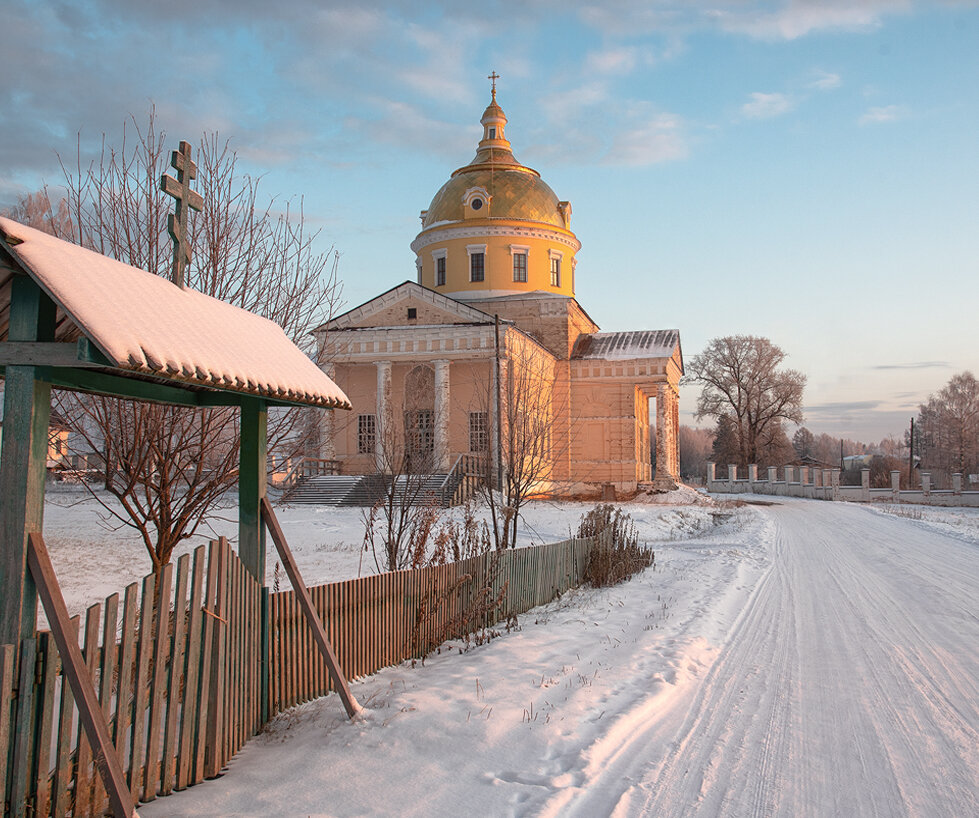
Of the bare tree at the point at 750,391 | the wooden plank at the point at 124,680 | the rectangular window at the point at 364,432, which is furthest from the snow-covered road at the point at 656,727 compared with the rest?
the bare tree at the point at 750,391

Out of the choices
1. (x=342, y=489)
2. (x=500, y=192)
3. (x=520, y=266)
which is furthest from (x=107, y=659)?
(x=500, y=192)

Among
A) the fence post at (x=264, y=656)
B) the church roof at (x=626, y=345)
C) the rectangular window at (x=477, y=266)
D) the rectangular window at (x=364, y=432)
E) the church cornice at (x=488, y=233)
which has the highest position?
the church cornice at (x=488, y=233)

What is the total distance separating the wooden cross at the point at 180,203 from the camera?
17.5 ft

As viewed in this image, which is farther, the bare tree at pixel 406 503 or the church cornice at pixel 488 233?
the church cornice at pixel 488 233

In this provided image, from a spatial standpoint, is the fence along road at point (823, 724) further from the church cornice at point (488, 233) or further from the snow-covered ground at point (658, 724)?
the church cornice at point (488, 233)

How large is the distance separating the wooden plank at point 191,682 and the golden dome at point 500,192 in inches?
1326

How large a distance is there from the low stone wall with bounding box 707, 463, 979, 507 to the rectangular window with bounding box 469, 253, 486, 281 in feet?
91.5

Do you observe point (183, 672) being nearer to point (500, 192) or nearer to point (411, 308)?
point (411, 308)

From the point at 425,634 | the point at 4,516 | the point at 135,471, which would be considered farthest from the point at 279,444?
the point at 4,516

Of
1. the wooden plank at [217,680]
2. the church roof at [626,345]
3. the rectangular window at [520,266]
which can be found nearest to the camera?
the wooden plank at [217,680]

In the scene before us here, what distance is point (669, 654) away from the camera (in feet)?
25.9

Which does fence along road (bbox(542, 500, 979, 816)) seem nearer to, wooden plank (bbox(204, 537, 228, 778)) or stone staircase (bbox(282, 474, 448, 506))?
wooden plank (bbox(204, 537, 228, 778))

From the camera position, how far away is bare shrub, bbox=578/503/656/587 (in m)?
13.0

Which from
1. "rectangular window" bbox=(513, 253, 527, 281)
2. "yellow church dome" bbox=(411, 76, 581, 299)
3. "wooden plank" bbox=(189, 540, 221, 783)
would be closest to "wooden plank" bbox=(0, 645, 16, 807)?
"wooden plank" bbox=(189, 540, 221, 783)
